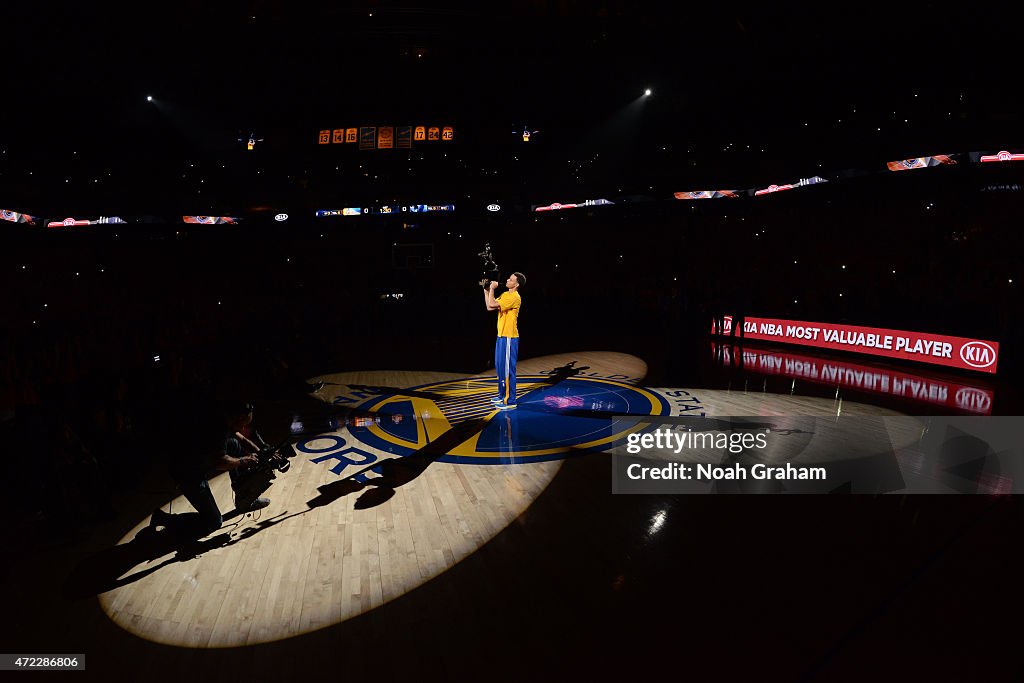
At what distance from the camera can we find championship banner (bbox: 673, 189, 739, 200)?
20.0 metres

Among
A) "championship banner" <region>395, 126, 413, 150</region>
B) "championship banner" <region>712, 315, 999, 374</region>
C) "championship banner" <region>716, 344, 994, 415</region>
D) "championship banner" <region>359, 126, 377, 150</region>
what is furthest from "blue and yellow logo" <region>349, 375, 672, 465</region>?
"championship banner" <region>359, 126, 377, 150</region>

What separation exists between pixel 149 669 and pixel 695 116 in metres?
21.3

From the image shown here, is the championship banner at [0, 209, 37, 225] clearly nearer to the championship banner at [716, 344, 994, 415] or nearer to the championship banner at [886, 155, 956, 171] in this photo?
the championship banner at [716, 344, 994, 415]

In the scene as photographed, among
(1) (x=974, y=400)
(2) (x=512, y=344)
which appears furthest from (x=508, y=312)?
(1) (x=974, y=400)

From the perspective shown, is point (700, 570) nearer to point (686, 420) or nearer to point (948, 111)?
point (686, 420)

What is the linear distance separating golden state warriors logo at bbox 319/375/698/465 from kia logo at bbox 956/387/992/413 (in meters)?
4.64

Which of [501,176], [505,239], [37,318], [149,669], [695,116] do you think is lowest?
[149,669]

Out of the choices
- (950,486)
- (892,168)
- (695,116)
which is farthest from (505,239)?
(950,486)

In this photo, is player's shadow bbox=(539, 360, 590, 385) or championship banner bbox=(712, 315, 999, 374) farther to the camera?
player's shadow bbox=(539, 360, 590, 385)

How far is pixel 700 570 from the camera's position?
3531 mm

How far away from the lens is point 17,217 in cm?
2050

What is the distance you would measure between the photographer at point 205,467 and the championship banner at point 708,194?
→ 2016 centimetres

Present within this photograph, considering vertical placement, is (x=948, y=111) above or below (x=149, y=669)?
above

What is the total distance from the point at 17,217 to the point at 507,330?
25.2 metres
